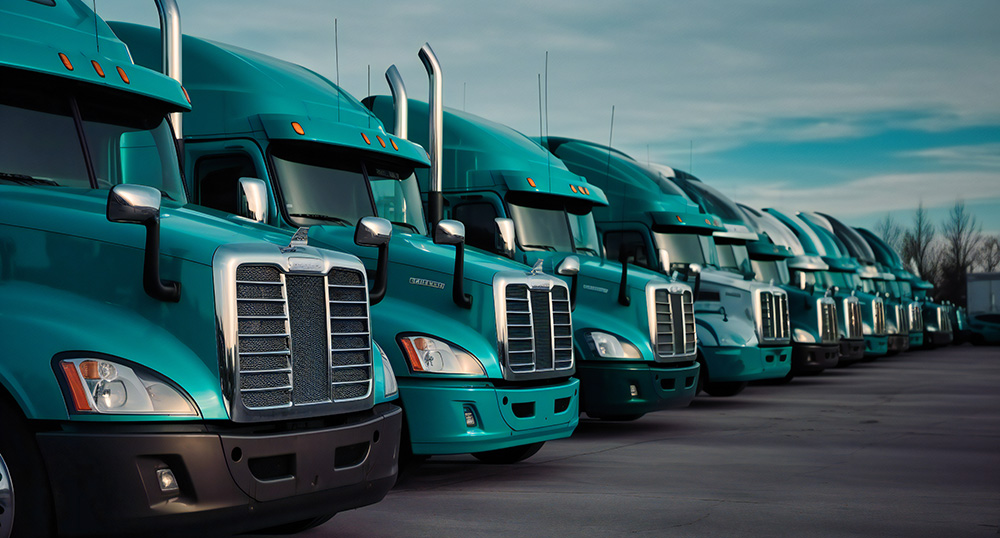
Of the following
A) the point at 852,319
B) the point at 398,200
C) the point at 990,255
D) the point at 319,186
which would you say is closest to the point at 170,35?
the point at 319,186

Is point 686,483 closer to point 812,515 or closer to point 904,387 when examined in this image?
point 812,515

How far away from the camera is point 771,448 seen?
10.8 meters

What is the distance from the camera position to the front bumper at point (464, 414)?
7.62m

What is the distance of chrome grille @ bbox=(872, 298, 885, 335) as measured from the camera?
87.0 ft

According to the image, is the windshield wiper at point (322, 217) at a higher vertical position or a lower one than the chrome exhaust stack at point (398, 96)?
lower

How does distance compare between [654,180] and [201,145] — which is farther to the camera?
[654,180]

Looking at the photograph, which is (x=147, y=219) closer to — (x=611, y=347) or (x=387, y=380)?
(x=387, y=380)

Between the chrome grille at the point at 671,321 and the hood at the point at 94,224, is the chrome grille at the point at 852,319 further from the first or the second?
the hood at the point at 94,224

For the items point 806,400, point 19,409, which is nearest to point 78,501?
point 19,409

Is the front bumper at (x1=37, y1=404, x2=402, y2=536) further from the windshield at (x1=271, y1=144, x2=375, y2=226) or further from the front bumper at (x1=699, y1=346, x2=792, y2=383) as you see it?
the front bumper at (x1=699, y1=346, x2=792, y2=383)

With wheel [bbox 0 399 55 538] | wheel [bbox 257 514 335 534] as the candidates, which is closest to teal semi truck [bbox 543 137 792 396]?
wheel [bbox 257 514 335 534]

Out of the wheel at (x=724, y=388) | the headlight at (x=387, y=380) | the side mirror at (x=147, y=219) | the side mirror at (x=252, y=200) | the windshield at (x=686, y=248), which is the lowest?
the wheel at (x=724, y=388)

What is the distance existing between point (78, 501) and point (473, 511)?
3283 millimetres

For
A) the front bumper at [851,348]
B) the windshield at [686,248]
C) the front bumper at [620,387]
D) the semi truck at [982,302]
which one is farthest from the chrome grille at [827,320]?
the semi truck at [982,302]
